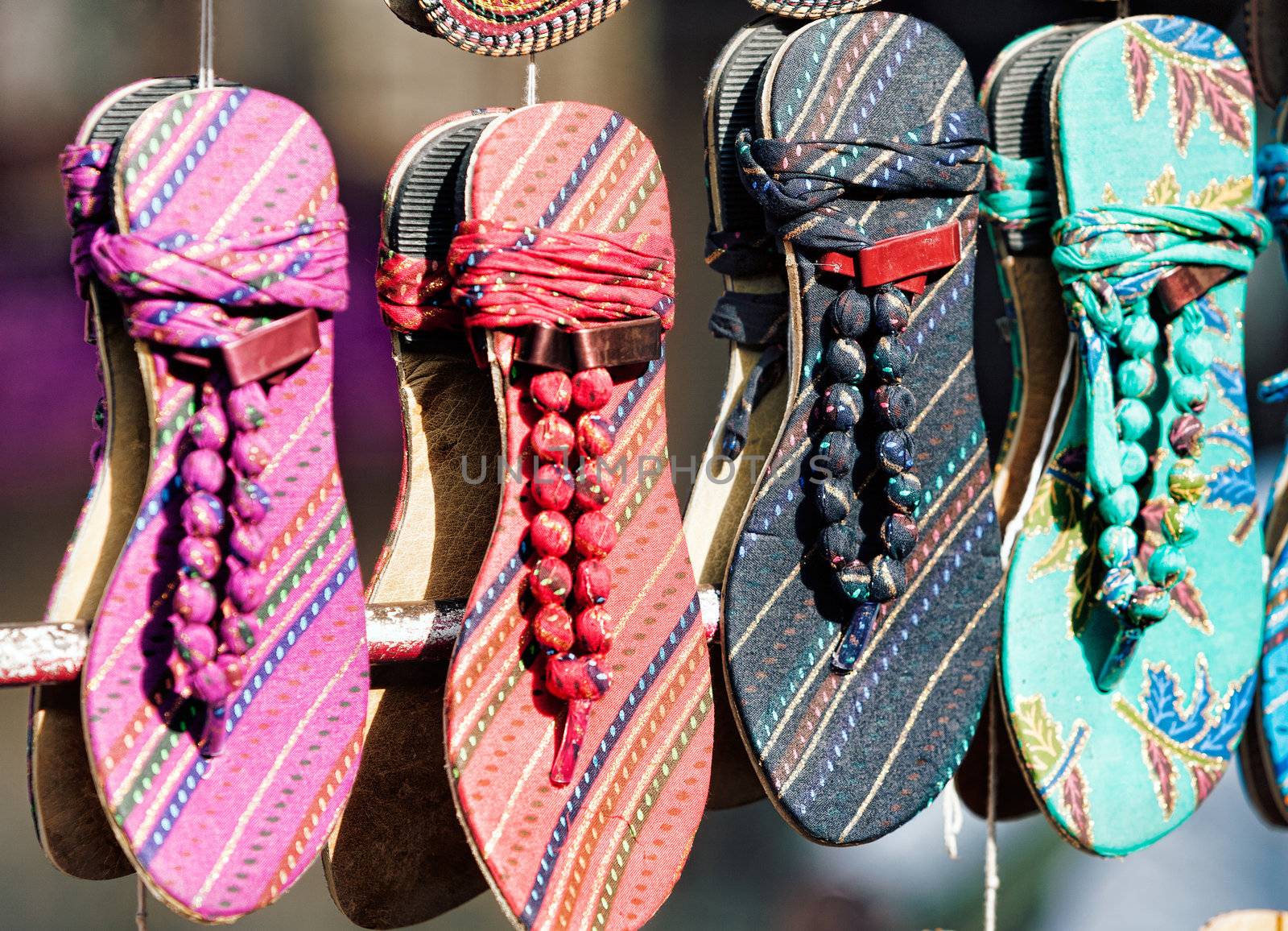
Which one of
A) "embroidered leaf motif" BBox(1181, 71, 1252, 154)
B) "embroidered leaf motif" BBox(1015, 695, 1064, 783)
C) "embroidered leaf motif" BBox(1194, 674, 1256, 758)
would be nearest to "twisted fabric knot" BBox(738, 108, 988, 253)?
"embroidered leaf motif" BBox(1181, 71, 1252, 154)

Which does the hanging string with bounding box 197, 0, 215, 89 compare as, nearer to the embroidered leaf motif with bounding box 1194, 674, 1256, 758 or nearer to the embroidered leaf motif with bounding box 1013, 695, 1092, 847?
the embroidered leaf motif with bounding box 1013, 695, 1092, 847

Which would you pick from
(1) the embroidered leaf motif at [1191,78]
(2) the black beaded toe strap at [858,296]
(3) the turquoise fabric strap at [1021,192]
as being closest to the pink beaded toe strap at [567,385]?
(2) the black beaded toe strap at [858,296]

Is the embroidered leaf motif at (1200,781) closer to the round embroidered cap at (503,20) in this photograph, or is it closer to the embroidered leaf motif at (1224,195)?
the embroidered leaf motif at (1224,195)

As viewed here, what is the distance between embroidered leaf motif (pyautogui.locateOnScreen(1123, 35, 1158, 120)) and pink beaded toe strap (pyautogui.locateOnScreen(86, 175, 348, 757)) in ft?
1.77

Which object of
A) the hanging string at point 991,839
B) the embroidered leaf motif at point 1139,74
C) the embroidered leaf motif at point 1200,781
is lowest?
the hanging string at point 991,839

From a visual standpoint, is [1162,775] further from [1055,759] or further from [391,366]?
[391,366]

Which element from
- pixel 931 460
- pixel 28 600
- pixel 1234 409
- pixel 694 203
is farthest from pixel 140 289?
pixel 28 600

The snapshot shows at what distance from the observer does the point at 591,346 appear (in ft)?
2.32

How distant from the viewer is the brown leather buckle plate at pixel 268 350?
645 mm

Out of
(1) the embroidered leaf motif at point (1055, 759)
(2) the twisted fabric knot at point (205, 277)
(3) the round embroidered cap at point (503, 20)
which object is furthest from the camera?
(1) the embroidered leaf motif at point (1055, 759)

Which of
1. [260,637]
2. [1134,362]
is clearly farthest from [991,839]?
[260,637]

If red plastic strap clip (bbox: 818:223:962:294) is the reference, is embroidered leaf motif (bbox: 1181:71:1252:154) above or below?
above

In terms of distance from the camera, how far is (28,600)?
152cm

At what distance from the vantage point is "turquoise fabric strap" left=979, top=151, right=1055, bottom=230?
2.86ft
